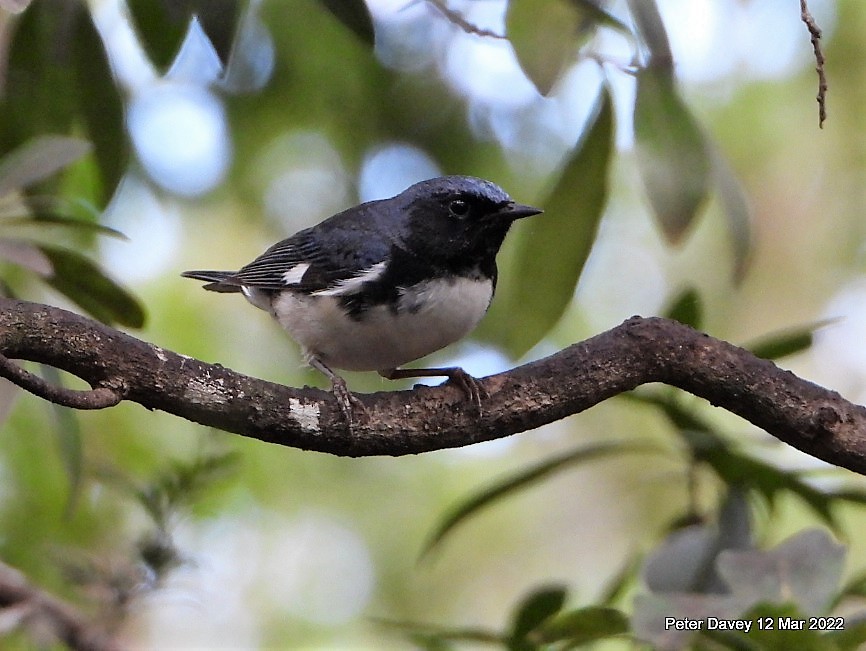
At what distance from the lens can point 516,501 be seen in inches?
264

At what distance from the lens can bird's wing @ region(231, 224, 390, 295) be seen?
2.99 m

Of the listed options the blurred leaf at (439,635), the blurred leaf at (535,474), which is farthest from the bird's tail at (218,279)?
the blurred leaf at (439,635)

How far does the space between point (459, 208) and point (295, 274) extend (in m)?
0.58

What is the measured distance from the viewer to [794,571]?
2.26 m

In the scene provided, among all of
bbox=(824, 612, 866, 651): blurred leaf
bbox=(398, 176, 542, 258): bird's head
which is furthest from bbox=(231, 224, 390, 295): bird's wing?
bbox=(824, 612, 866, 651): blurred leaf

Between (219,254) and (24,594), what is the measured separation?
2.97 metres

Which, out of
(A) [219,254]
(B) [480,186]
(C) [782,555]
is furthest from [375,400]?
(A) [219,254]

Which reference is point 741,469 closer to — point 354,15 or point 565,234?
point 565,234

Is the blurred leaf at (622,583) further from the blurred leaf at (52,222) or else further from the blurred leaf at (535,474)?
the blurred leaf at (52,222)

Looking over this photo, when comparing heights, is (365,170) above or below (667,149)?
above

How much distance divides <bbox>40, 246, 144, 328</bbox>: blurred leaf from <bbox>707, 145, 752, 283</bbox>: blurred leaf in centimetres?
169

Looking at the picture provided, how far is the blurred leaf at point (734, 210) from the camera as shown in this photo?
9.42ft

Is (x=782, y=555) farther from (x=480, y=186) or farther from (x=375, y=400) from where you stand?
(x=480, y=186)

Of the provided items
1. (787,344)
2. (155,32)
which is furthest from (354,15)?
(787,344)
